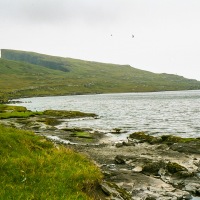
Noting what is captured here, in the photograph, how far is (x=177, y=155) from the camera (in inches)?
1215

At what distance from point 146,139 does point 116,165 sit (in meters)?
17.6

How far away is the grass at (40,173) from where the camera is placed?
12.8 metres

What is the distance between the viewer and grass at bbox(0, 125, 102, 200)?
502 inches

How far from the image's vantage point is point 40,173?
14.7 metres

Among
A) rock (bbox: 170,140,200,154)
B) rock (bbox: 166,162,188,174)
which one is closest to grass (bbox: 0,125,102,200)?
rock (bbox: 166,162,188,174)

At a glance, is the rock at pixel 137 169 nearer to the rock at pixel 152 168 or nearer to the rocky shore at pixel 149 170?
the rocky shore at pixel 149 170

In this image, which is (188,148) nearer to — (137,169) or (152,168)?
(152,168)

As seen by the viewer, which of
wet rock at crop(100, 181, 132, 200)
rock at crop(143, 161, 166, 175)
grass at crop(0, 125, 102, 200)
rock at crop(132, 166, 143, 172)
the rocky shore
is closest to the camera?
grass at crop(0, 125, 102, 200)

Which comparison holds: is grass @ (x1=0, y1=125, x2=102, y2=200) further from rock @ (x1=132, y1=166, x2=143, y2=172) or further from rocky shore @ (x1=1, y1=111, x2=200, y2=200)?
rock @ (x1=132, y1=166, x2=143, y2=172)

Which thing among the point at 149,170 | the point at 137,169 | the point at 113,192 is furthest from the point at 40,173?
the point at 149,170

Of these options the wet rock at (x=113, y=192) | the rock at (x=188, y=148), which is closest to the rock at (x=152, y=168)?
the wet rock at (x=113, y=192)

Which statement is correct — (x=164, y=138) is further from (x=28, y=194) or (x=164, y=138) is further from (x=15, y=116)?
(x=15, y=116)

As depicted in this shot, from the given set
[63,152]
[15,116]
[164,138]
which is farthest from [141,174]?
[15,116]

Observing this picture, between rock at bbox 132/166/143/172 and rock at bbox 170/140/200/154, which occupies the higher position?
rock at bbox 170/140/200/154
